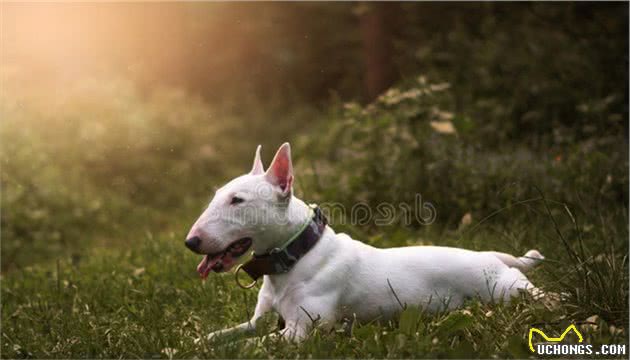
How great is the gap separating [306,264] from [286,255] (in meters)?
0.11

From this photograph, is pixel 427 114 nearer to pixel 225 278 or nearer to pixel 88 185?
pixel 225 278

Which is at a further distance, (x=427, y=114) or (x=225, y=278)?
(x=427, y=114)

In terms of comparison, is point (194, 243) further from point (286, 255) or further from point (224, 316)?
point (224, 316)

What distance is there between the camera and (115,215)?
823 centimetres

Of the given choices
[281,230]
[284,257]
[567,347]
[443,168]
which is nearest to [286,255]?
[284,257]

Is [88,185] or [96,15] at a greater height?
[96,15]

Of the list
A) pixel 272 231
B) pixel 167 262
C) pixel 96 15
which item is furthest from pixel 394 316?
pixel 96 15

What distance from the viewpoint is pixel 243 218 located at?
3.40 metres

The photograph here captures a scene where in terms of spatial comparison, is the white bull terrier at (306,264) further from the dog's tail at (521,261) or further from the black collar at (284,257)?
the dog's tail at (521,261)

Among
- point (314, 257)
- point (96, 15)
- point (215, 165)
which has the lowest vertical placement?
point (215, 165)

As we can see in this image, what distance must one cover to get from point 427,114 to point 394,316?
341 centimetres

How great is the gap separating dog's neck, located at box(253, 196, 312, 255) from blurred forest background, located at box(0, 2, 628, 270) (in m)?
1.04

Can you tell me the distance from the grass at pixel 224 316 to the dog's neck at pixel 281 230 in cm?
33

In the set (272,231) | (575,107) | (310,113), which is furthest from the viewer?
(310,113)
